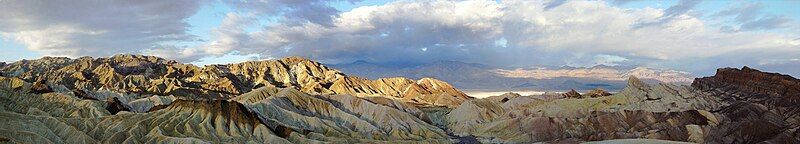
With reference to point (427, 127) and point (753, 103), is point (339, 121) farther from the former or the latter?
point (753, 103)

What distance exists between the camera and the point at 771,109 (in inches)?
4045

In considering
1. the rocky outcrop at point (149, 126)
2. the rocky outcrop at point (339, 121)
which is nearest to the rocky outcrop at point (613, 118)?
the rocky outcrop at point (339, 121)

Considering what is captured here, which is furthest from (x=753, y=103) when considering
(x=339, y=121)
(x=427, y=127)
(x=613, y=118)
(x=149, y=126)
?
(x=149, y=126)

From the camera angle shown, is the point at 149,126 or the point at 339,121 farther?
the point at 339,121

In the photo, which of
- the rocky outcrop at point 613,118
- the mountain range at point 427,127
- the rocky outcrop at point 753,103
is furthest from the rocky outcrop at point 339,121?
the rocky outcrop at point 753,103

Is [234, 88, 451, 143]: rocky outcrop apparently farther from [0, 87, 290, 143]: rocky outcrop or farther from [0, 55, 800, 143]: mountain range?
[0, 87, 290, 143]: rocky outcrop

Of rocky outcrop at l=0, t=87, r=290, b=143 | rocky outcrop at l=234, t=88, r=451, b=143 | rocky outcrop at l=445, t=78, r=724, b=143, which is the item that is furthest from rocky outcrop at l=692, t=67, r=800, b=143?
rocky outcrop at l=0, t=87, r=290, b=143

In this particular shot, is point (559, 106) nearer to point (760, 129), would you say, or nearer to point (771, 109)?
point (771, 109)

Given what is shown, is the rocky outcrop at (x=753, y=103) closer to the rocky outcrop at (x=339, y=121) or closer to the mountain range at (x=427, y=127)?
the mountain range at (x=427, y=127)

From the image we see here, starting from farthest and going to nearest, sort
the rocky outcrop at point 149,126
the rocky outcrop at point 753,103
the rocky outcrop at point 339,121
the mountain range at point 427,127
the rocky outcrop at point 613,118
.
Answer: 1. the rocky outcrop at point 339,121
2. the rocky outcrop at point 613,118
3. the mountain range at point 427,127
4. the rocky outcrop at point 149,126
5. the rocky outcrop at point 753,103

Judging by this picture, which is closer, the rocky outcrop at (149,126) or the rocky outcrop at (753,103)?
the rocky outcrop at (753,103)

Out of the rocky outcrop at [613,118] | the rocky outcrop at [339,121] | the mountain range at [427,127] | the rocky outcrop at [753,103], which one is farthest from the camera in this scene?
the rocky outcrop at [339,121]

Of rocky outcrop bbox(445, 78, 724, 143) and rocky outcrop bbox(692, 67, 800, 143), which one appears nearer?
rocky outcrop bbox(692, 67, 800, 143)

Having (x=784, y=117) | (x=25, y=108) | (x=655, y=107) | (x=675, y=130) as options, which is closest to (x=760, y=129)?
(x=675, y=130)
